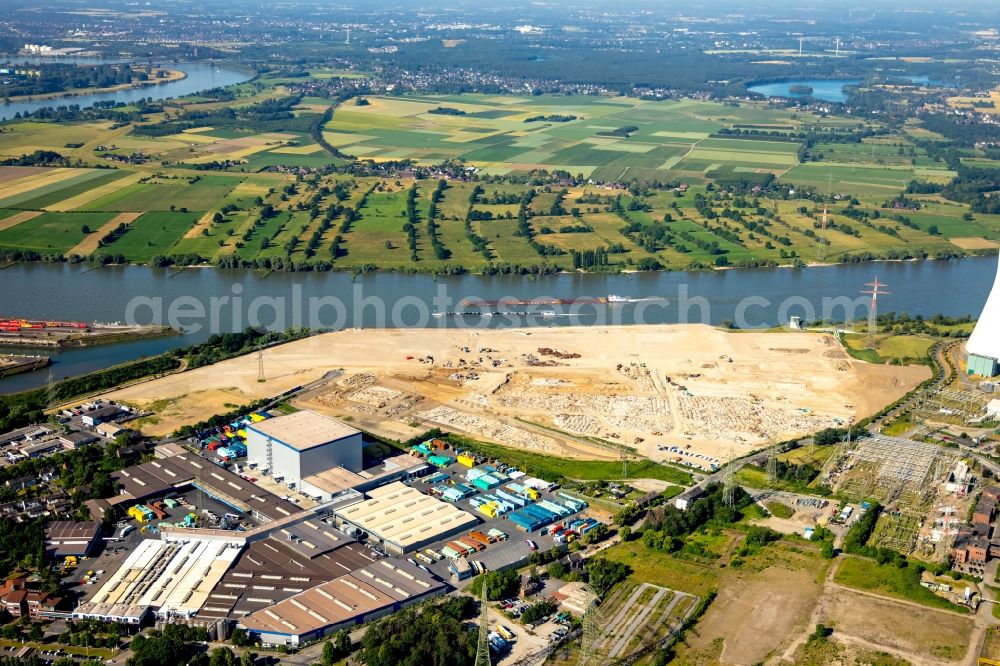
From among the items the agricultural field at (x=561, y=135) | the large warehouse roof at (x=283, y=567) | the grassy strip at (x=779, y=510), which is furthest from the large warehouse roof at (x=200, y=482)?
the agricultural field at (x=561, y=135)

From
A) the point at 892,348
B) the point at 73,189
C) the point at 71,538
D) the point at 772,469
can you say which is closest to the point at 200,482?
the point at 71,538

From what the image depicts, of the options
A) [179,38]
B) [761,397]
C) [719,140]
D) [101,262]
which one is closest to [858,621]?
[761,397]

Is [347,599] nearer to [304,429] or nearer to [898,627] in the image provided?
[304,429]

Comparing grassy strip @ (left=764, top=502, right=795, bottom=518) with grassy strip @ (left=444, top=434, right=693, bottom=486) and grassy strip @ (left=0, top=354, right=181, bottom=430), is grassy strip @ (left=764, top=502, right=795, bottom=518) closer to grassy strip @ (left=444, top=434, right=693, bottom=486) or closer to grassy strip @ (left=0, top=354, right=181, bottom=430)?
grassy strip @ (left=444, top=434, right=693, bottom=486)

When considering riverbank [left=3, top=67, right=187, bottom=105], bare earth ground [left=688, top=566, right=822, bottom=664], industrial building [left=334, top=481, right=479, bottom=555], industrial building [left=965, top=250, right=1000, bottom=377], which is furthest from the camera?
riverbank [left=3, top=67, right=187, bottom=105]

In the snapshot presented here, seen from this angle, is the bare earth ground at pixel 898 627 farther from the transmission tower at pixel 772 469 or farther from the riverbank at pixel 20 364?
the riverbank at pixel 20 364

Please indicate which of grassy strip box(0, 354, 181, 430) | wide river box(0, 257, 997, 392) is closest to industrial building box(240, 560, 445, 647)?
grassy strip box(0, 354, 181, 430)
